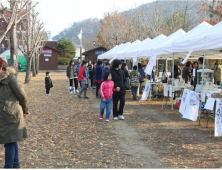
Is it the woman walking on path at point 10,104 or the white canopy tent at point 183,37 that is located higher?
the white canopy tent at point 183,37

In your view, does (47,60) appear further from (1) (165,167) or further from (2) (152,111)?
(1) (165,167)

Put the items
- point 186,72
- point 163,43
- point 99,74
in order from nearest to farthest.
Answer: point 163,43 < point 186,72 < point 99,74

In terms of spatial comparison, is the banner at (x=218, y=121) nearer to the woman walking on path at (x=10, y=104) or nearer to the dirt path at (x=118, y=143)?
the dirt path at (x=118, y=143)

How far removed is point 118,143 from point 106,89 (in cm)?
222

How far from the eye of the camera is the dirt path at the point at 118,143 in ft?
16.4

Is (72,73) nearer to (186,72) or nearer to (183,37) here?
(186,72)

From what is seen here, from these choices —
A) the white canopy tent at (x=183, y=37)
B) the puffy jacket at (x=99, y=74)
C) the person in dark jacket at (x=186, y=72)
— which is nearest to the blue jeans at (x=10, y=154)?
the white canopy tent at (x=183, y=37)

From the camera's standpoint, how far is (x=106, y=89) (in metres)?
8.12

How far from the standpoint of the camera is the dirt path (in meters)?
4.99

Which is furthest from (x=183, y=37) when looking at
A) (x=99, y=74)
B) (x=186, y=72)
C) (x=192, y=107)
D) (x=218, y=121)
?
(x=99, y=74)

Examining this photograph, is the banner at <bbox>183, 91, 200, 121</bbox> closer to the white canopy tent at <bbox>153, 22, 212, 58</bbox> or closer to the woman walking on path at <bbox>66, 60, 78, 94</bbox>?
the white canopy tent at <bbox>153, 22, 212, 58</bbox>

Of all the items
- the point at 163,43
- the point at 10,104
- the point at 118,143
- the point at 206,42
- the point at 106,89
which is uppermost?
the point at 163,43

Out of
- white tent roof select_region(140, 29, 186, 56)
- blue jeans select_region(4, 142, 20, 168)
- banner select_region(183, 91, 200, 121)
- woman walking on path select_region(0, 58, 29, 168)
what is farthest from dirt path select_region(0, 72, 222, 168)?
white tent roof select_region(140, 29, 186, 56)

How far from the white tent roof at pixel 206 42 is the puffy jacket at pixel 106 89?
7.88ft
